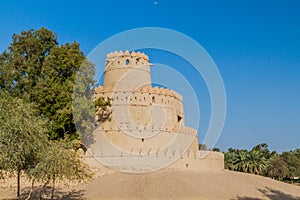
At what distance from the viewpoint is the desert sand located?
20.4 metres

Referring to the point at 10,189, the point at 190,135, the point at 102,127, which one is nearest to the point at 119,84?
the point at 102,127

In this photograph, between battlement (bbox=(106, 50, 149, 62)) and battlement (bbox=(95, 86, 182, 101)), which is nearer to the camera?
battlement (bbox=(95, 86, 182, 101))

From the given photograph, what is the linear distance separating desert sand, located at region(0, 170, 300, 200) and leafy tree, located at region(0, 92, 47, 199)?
5512mm

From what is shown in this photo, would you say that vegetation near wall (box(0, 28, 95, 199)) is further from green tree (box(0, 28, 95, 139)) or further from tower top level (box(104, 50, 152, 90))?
tower top level (box(104, 50, 152, 90))

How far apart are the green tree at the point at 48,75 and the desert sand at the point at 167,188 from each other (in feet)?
15.3

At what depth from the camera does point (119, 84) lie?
34.1 metres

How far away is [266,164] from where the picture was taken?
152 feet

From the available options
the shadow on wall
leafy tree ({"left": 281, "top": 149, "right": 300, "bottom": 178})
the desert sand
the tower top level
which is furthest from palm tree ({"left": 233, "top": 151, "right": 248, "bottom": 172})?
the shadow on wall

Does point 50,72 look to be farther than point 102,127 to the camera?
No

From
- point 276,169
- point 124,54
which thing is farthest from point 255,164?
point 124,54

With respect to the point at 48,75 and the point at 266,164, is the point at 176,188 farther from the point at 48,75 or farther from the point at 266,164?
the point at 266,164

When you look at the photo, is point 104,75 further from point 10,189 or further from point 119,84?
point 10,189

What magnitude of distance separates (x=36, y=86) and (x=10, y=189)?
7.92m

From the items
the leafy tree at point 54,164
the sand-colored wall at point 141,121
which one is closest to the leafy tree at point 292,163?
the sand-colored wall at point 141,121
